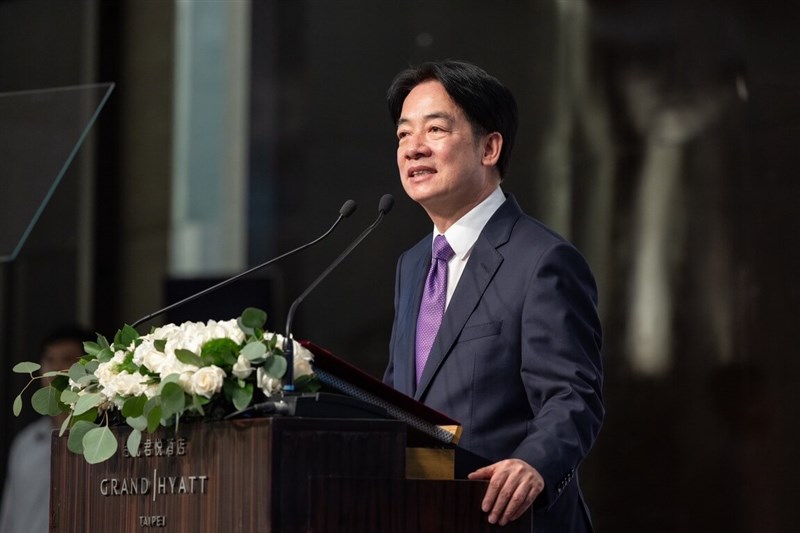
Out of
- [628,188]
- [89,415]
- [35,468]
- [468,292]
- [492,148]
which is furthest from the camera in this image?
[35,468]

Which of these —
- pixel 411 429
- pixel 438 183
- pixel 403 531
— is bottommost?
pixel 403 531

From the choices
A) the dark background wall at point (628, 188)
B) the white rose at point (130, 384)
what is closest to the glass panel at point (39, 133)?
the white rose at point (130, 384)

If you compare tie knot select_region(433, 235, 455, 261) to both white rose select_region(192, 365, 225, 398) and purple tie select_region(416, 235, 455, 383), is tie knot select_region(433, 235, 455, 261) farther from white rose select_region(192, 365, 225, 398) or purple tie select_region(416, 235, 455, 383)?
A: white rose select_region(192, 365, 225, 398)

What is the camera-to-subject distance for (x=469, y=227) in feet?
10.0

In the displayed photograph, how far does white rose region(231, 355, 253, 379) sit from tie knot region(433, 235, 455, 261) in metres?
0.91

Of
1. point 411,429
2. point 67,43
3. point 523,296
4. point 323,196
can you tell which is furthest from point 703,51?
point 67,43

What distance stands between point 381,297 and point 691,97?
1.68 m

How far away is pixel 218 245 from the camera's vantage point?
265 inches

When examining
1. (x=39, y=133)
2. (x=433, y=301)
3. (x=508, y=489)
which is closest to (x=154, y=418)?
(x=508, y=489)

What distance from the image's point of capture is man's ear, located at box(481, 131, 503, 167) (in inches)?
123

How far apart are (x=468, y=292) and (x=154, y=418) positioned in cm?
86

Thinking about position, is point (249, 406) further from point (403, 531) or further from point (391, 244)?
point (391, 244)

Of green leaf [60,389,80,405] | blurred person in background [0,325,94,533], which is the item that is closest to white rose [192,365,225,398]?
green leaf [60,389,80,405]

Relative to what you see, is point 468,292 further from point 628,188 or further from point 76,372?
point 628,188
